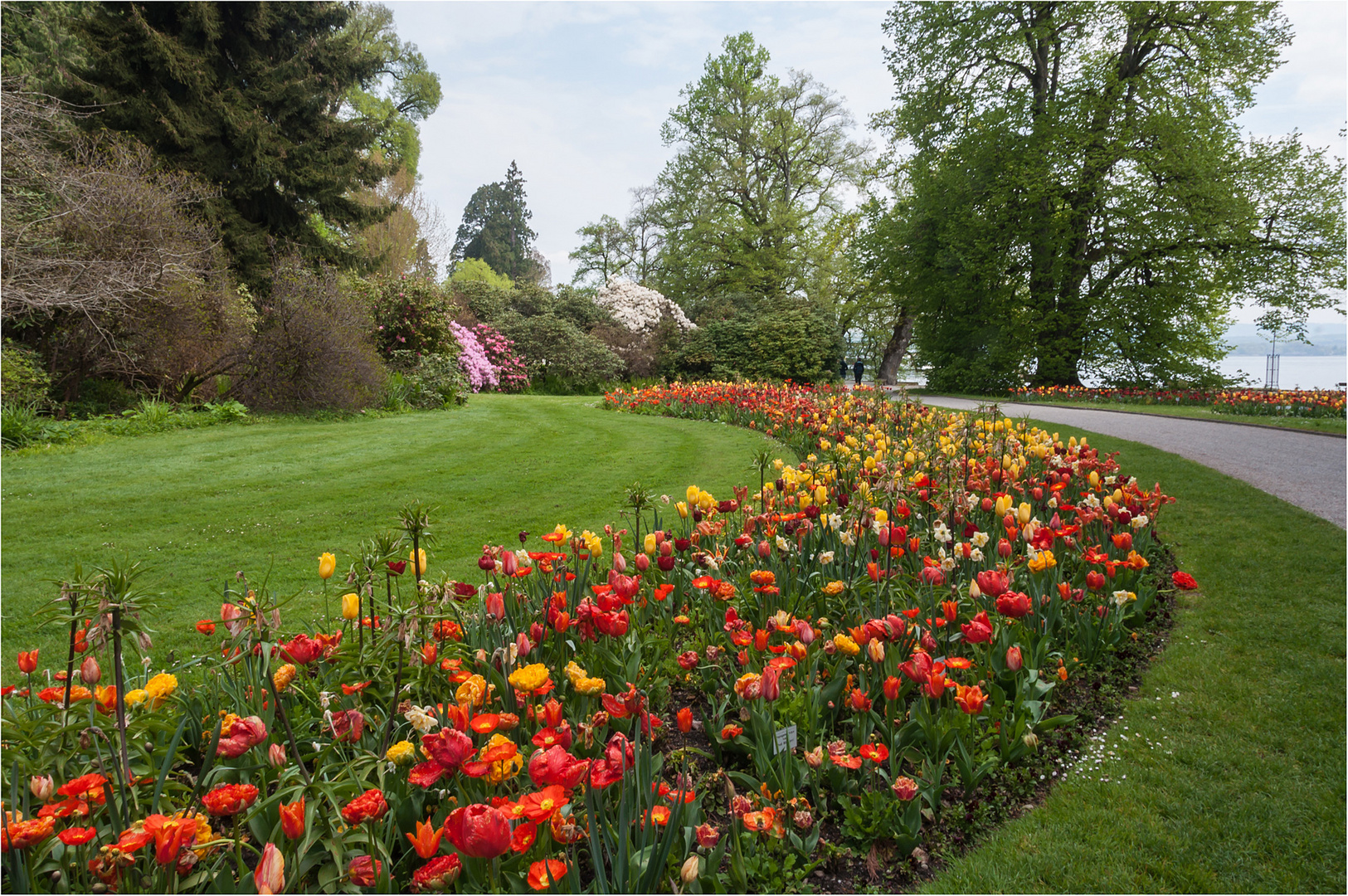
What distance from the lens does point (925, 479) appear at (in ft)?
13.0

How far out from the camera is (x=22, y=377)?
8922 millimetres

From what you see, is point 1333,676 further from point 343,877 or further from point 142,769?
point 142,769

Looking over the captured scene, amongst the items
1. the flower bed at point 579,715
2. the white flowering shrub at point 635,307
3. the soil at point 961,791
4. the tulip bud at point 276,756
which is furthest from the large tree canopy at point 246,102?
the soil at point 961,791

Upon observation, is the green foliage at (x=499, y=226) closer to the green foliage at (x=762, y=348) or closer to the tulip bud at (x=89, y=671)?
the green foliage at (x=762, y=348)

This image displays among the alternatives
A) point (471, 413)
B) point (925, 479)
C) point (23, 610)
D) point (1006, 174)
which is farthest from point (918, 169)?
point (23, 610)

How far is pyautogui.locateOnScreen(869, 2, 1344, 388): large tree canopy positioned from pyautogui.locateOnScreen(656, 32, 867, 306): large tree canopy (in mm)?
8515

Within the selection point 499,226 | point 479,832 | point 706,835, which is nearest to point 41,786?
point 479,832

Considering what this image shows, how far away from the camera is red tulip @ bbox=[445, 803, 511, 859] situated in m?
1.23

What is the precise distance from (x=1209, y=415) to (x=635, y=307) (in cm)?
1696

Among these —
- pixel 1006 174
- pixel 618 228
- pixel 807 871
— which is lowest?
pixel 807 871

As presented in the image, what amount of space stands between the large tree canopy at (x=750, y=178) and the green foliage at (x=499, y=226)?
97.9 ft

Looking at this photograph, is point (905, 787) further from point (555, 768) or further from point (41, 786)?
point (41, 786)

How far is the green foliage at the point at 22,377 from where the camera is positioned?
28.6 feet

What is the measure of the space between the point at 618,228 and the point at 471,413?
104ft
